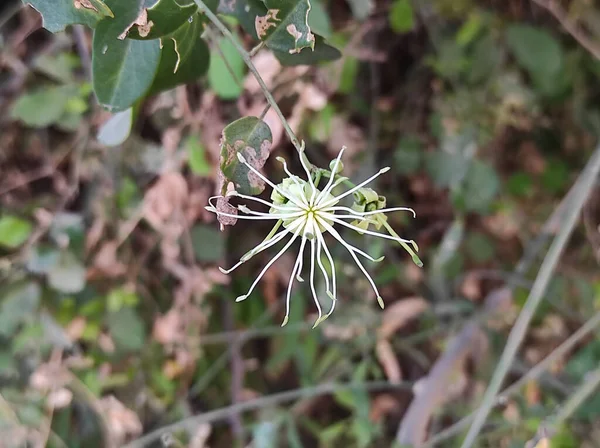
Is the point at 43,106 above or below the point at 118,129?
below

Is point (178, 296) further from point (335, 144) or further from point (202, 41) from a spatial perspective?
point (202, 41)

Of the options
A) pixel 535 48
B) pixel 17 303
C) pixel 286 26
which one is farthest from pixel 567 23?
pixel 17 303

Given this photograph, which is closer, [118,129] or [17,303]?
[118,129]

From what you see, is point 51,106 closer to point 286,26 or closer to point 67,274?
point 67,274

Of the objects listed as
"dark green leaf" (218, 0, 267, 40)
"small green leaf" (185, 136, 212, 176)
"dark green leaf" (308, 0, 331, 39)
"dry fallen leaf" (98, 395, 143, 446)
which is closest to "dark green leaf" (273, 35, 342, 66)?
"dark green leaf" (218, 0, 267, 40)

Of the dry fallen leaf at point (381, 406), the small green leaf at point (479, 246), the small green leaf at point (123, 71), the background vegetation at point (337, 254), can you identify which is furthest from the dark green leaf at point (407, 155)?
the small green leaf at point (123, 71)

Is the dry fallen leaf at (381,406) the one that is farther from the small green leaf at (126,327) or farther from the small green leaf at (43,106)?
the small green leaf at (43,106)

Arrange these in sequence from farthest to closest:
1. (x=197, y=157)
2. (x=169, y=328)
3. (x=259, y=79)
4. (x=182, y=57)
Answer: (x=169, y=328), (x=197, y=157), (x=182, y=57), (x=259, y=79)
